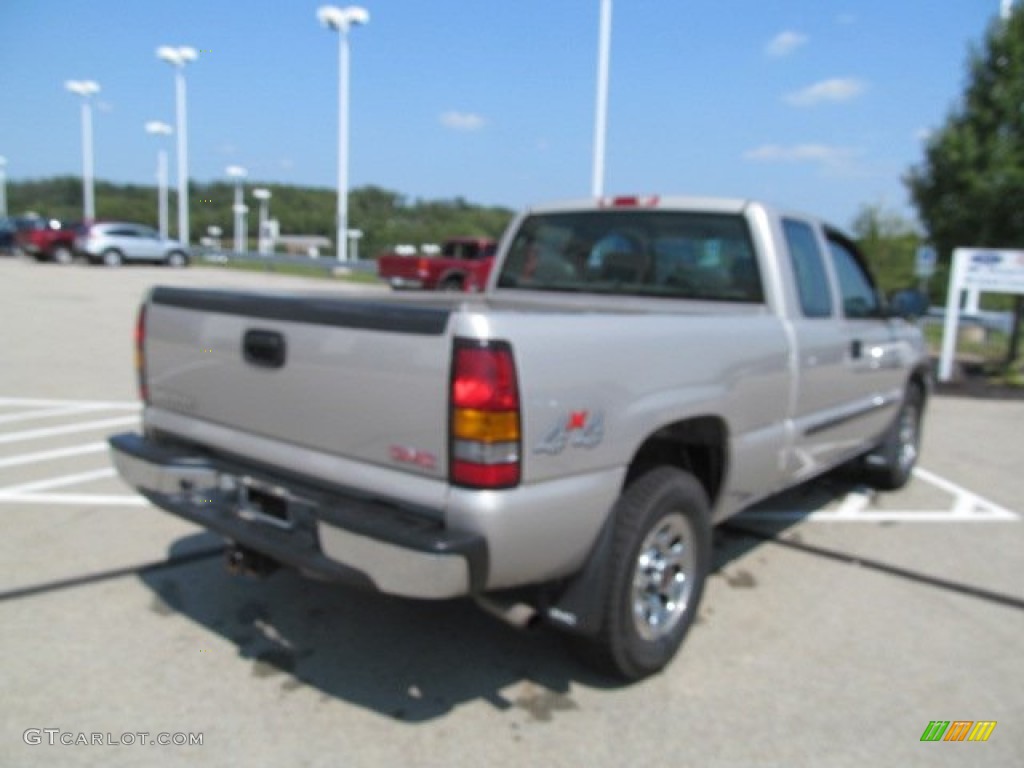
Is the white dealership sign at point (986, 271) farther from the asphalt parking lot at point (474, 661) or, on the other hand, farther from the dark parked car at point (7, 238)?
the dark parked car at point (7, 238)

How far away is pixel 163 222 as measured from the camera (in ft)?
127

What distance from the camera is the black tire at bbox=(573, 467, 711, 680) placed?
285 centimetres

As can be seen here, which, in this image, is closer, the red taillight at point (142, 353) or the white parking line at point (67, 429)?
the red taillight at point (142, 353)

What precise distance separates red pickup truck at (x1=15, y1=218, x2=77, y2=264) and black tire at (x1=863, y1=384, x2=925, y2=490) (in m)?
30.2

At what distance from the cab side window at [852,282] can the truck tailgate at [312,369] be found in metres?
2.95

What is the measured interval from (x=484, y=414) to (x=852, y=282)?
10.8 ft

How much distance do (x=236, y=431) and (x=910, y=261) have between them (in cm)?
1887

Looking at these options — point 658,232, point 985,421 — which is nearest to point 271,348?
point 658,232

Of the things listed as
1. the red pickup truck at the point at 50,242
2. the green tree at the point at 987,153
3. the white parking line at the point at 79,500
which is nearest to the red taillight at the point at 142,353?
the white parking line at the point at 79,500

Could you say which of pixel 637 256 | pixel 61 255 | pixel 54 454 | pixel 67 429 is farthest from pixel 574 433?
pixel 61 255

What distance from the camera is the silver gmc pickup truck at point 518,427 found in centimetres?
245

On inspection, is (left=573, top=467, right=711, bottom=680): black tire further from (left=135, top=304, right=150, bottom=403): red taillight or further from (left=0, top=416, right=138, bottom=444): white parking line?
(left=0, top=416, right=138, bottom=444): white parking line

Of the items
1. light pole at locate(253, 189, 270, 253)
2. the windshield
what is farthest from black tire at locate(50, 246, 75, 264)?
the windshield

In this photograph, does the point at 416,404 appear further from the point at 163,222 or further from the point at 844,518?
the point at 163,222
